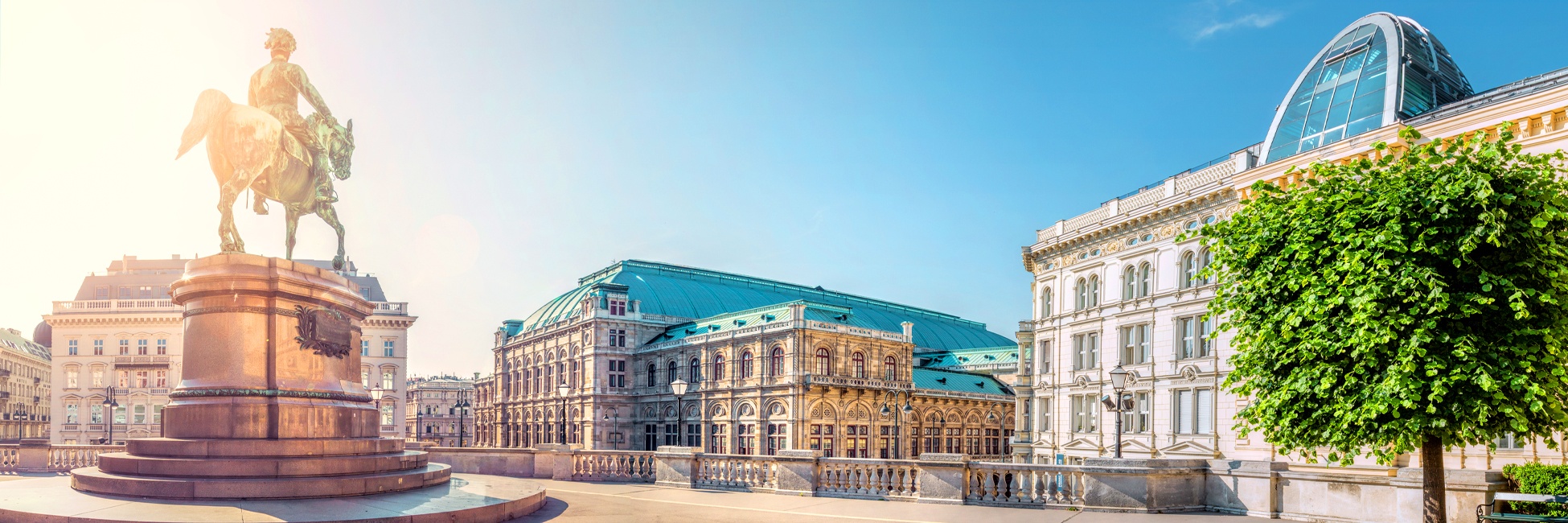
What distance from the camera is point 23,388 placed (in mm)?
98562

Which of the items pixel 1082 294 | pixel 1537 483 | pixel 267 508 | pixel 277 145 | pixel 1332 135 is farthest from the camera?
pixel 1082 294

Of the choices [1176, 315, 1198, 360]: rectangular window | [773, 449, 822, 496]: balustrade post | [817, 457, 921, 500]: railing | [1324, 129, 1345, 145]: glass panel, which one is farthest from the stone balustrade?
[1324, 129, 1345, 145]: glass panel

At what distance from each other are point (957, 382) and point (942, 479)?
7539 cm

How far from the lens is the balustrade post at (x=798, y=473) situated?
19.7m

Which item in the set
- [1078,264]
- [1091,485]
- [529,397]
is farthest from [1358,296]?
[529,397]

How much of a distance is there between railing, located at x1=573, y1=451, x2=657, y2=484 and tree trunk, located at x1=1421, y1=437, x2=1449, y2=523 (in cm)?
1611

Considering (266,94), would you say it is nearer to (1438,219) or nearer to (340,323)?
(340,323)

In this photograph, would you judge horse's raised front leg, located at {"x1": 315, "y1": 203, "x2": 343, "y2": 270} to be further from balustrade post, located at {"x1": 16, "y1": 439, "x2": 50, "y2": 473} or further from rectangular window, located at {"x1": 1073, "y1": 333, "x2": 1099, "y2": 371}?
rectangular window, located at {"x1": 1073, "y1": 333, "x2": 1099, "y2": 371}

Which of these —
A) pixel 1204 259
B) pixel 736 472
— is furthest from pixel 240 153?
pixel 1204 259

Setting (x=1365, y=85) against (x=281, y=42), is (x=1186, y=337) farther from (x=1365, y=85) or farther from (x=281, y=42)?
(x=281, y=42)

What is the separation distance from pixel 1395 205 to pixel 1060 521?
6.66m

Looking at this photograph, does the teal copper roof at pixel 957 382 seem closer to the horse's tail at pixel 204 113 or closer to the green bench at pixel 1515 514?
the green bench at pixel 1515 514

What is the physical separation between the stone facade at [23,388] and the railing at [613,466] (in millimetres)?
87568

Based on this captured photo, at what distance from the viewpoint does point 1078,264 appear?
46625 millimetres
